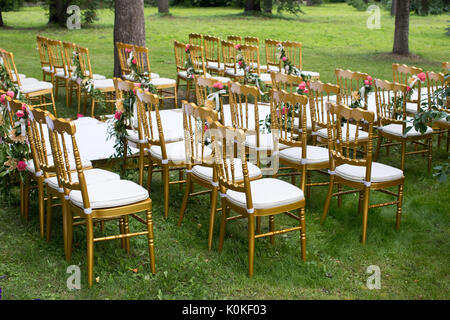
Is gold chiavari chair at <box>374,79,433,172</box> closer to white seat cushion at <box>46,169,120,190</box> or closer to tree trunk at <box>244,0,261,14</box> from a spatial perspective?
white seat cushion at <box>46,169,120,190</box>

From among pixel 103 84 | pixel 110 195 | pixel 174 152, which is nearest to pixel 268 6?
pixel 103 84

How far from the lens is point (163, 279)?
3.60m

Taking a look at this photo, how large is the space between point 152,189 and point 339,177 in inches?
68.5

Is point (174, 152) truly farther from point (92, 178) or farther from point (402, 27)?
point (402, 27)

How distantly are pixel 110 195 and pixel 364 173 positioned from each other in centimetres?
190

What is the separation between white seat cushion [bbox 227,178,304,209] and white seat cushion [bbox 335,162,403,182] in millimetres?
656

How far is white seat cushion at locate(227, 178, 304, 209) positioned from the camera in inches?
142

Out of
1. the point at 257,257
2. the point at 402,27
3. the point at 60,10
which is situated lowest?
the point at 257,257

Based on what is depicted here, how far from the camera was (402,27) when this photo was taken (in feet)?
43.4
